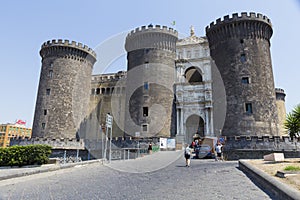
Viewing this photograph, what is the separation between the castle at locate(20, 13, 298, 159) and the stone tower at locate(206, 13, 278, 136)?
10 cm

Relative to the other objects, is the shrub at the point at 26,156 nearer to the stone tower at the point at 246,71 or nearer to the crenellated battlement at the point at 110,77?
the stone tower at the point at 246,71

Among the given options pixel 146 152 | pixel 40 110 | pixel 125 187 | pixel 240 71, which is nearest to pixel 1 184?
pixel 125 187

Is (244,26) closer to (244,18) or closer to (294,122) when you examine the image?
(244,18)

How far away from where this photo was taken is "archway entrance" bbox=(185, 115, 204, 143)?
29.9m

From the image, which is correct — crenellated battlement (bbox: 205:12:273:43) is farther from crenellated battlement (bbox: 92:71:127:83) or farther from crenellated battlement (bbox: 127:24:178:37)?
crenellated battlement (bbox: 92:71:127:83)

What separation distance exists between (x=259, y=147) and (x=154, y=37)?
64.9 feet

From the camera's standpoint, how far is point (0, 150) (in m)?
13.3

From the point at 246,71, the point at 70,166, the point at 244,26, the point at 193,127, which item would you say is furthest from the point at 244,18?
the point at 70,166

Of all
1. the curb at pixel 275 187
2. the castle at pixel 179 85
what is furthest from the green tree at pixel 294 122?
the castle at pixel 179 85

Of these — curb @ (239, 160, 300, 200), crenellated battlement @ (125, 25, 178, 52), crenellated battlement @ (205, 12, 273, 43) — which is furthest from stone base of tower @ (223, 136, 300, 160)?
crenellated battlement @ (125, 25, 178, 52)

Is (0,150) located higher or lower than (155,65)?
lower

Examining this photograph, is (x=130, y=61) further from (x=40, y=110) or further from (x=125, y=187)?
(x=125, y=187)

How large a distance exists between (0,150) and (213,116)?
22192mm

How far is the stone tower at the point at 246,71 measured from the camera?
23500mm
